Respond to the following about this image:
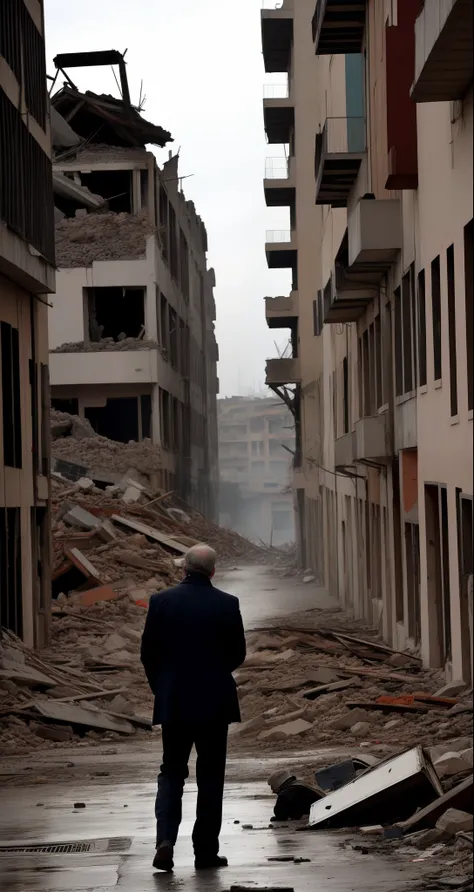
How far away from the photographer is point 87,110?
183 ft

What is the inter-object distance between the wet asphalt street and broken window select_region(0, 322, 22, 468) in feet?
34.2

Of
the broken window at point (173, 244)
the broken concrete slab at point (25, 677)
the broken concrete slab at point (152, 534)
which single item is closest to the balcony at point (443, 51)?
the broken concrete slab at point (25, 677)

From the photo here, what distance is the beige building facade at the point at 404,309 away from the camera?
15836 millimetres

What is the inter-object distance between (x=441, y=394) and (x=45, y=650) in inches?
442

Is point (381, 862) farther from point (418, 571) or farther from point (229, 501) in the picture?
point (229, 501)

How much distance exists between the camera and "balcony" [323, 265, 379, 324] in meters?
27.1

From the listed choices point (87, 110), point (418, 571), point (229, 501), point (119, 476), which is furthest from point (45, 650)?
point (229, 501)

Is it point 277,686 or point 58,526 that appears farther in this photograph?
point 58,526

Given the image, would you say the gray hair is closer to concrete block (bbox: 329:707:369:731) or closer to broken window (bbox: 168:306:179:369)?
concrete block (bbox: 329:707:369:731)

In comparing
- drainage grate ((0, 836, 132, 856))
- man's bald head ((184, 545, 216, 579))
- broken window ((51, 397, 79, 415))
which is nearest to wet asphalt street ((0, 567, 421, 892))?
drainage grate ((0, 836, 132, 856))

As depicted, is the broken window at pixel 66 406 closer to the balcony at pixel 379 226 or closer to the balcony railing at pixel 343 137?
the balcony railing at pixel 343 137

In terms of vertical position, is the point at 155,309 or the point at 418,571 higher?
the point at 155,309

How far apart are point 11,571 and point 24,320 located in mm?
4518

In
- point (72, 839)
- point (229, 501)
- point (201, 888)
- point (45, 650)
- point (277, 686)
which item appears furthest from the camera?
point (229, 501)
